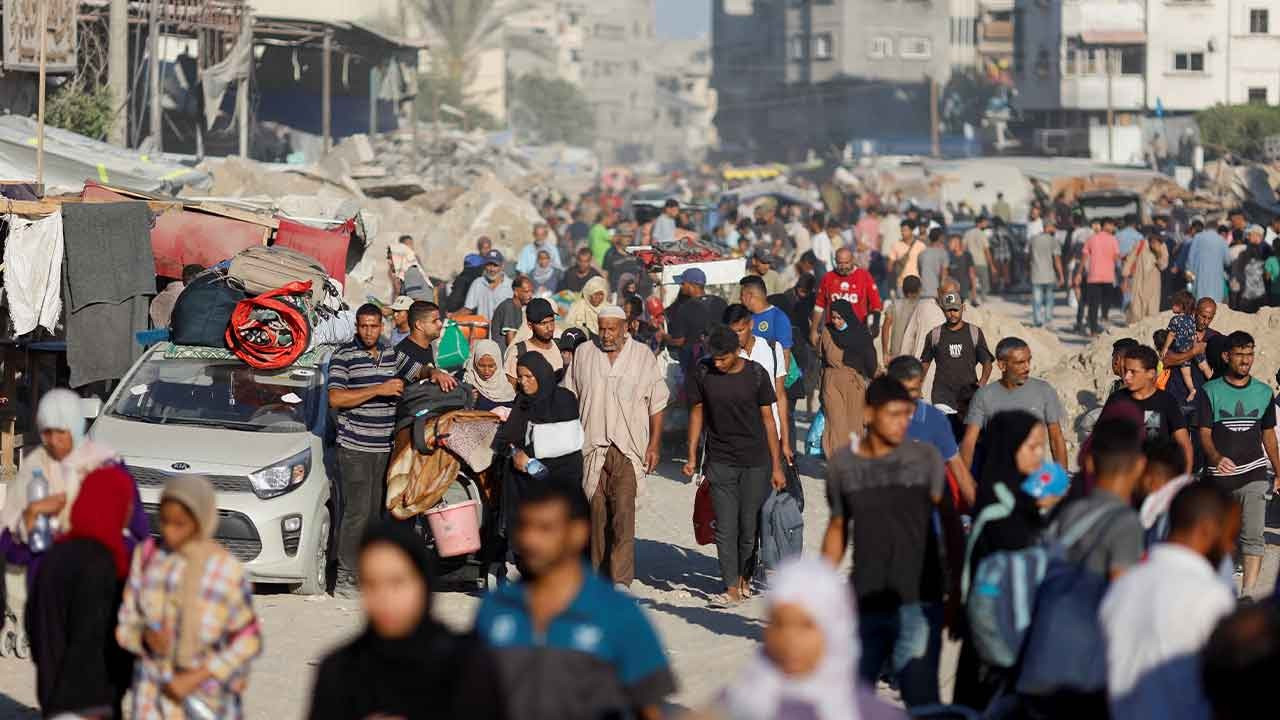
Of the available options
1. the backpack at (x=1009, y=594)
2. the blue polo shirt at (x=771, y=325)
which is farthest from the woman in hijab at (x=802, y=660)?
the blue polo shirt at (x=771, y=325)

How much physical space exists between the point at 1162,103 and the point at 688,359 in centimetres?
6911

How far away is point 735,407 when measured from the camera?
1044 centimetres

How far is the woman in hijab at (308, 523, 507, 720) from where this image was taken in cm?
462

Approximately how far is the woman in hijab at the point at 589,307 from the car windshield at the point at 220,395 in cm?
480

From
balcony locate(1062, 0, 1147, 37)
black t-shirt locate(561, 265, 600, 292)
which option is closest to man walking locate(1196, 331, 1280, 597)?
black t-shirt locate(561, 265, 600, 292)

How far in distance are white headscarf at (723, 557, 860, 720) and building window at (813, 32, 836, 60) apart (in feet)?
372

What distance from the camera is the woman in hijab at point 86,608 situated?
6.47m

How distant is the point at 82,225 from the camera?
13016mm

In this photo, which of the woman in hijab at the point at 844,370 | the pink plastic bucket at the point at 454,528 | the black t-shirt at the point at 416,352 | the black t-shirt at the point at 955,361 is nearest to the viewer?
the pink plastic bucket at the point at 454,528

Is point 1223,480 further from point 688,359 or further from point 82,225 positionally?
point 82,225

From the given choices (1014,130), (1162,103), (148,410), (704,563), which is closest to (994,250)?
(704,563)

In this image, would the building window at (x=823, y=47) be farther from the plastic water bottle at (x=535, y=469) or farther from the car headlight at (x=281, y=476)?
the plastic water bottle at (x=535, y=469)

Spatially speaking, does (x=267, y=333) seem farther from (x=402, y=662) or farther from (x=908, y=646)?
(x=402, y=662)

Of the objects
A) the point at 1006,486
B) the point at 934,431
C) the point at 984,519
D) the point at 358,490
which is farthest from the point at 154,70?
the point at 984,519
